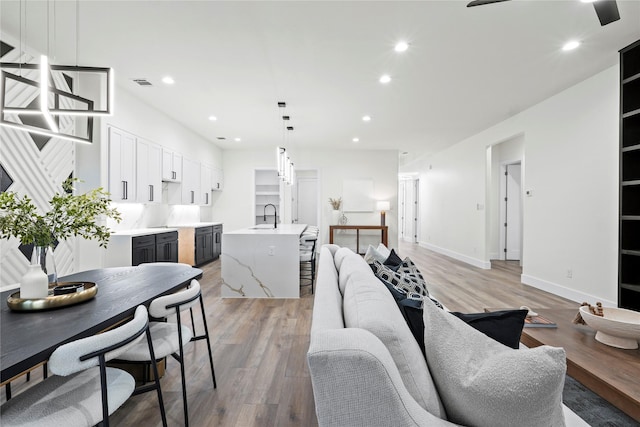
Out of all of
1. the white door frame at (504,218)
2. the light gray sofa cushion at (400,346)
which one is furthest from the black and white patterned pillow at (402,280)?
the white door frame at (504,218)

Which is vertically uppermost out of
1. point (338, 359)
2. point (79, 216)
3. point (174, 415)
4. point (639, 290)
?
A: point (79, 216)

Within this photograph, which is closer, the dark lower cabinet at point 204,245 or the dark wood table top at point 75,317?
the dark wood table top at point 75,317

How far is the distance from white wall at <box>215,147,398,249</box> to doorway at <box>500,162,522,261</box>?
8.42 feet

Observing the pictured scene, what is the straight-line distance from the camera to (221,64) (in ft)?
12.1

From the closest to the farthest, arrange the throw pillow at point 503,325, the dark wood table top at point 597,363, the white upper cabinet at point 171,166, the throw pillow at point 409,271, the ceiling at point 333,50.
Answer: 1. the throw pillow at point 503,325
2. the dark wood table top at point 597,363
3. the throw pillow at point 409,271
4. the ceiling at point 333,50
5. the white upper cabinet at point 171,166

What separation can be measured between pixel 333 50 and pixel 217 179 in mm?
5656

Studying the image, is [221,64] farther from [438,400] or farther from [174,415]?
[438,400]

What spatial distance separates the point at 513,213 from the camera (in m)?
7.74

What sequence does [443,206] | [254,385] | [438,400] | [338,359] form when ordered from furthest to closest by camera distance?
[443,206] < [254,385] < [438,400] < [338,359]

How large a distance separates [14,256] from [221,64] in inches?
111

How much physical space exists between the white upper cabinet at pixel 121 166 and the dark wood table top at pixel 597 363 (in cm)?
479

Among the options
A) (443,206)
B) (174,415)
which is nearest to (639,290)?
(174,415)

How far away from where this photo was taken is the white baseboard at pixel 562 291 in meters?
3.91

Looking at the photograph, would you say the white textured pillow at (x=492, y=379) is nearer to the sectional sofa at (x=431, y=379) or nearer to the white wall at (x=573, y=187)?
the sectional sofa at (x=431, y=379)
